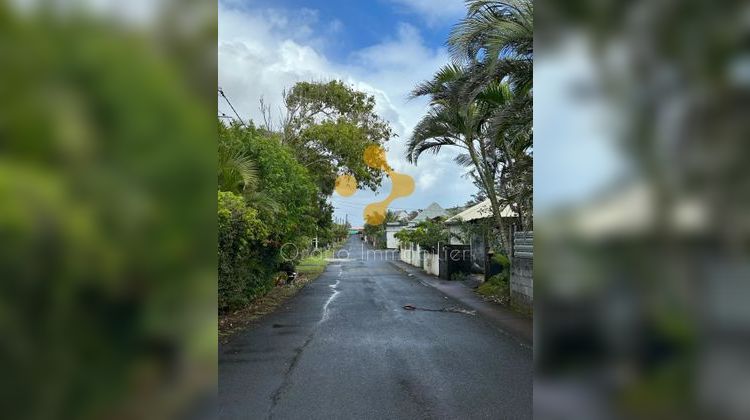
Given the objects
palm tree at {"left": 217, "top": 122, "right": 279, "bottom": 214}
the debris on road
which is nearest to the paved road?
the debris on road

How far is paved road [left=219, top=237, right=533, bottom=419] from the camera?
4.67 metres

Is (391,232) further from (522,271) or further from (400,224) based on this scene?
(522,271)

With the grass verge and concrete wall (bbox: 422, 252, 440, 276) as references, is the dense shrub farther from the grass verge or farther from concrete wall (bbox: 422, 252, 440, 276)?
concrete wall (bbox: 422, 252, 440, 276)

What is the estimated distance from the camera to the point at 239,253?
10.4 meters


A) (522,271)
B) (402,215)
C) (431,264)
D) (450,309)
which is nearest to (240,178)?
(450,309)

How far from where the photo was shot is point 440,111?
14070 millimetres
